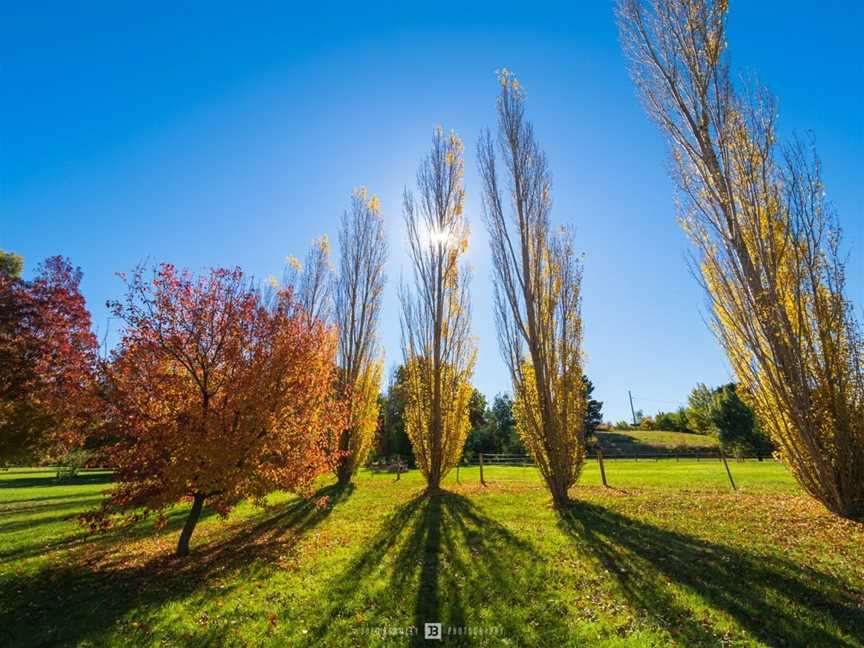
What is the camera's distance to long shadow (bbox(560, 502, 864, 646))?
13.1 ft

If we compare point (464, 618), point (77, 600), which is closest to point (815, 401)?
point (464, 618)

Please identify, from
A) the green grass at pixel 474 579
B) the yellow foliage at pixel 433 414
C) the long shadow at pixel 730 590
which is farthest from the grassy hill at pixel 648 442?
the long shadow at pixel 730 590

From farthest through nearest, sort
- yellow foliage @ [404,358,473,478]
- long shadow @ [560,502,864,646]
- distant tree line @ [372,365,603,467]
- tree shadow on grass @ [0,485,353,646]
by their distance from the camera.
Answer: distant tree line @ [372,365,603,467] → yellow foliage @ [404,358,473,478] → tree shadow on grass @ [0,485,353,646] → long shadow @ [560,502,864,646]

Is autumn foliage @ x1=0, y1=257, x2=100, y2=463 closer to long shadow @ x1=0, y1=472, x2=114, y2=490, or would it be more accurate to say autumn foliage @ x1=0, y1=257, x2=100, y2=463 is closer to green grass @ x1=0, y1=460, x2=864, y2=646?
green grass @ x1=0, y1=460, x2=864, y2=646

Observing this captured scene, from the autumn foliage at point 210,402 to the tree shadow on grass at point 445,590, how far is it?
258 cm

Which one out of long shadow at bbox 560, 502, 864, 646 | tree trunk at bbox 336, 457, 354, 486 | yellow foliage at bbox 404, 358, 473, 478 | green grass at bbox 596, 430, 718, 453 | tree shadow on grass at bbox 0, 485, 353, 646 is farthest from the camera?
green grass at bbox 596, 430, 718, 453

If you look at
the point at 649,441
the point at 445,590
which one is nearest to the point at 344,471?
the point at 445,590

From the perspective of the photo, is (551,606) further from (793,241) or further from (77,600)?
(793,241)

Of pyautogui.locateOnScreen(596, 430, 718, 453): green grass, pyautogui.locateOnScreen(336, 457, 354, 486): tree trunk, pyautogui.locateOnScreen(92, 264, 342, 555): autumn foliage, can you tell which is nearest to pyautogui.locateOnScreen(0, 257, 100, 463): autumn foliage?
pyautogui.locateOnScreen(92, 264, 342, 555): autumn foliage

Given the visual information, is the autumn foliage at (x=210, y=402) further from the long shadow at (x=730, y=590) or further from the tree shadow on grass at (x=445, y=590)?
the long shadow at (x=730, y=590)

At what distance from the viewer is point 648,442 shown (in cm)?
4284

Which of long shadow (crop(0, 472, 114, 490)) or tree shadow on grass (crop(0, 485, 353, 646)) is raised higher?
tree shadow on grass (crop(0, 485, 353, 646))

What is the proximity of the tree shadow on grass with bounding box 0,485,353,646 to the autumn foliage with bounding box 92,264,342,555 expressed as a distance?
0.88 m

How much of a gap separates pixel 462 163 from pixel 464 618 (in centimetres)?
1493
